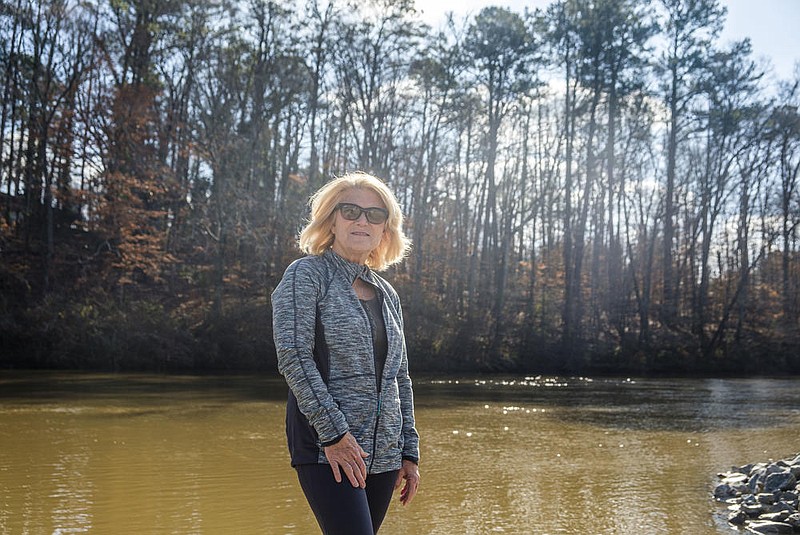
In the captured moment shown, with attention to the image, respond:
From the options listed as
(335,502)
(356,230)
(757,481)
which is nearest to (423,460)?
(757,481)

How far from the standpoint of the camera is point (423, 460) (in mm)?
8500

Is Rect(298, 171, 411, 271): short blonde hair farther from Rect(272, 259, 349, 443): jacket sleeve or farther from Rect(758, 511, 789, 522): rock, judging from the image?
Rect(758, 511, 789, 522): rock

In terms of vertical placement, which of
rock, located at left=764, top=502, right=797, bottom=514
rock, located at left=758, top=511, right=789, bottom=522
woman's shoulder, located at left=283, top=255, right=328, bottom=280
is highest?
woman's shoulder, located at left=283, top=255, right=328, bottom=280

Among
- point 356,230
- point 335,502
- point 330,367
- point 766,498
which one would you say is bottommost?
point 766,498

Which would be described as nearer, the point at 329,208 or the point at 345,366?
the point at 345,366

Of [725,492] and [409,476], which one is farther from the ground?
[409,476]

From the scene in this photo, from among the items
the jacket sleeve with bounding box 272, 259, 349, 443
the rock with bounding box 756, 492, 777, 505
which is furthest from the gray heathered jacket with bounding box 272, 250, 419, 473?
the rock with bounding box 756, 492, 777, 505

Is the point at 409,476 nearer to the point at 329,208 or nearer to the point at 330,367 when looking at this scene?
the point at 330,367

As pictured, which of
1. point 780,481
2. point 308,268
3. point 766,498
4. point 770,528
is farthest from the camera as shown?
point 780,481

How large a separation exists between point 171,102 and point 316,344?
26.7 meters

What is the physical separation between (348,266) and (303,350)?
36 centimetres

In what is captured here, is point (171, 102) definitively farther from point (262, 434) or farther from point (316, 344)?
point (316, 344)

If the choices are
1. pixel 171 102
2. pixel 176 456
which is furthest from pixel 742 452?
pixel 171 102

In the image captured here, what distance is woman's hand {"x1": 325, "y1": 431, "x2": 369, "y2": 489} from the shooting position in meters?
2.33
